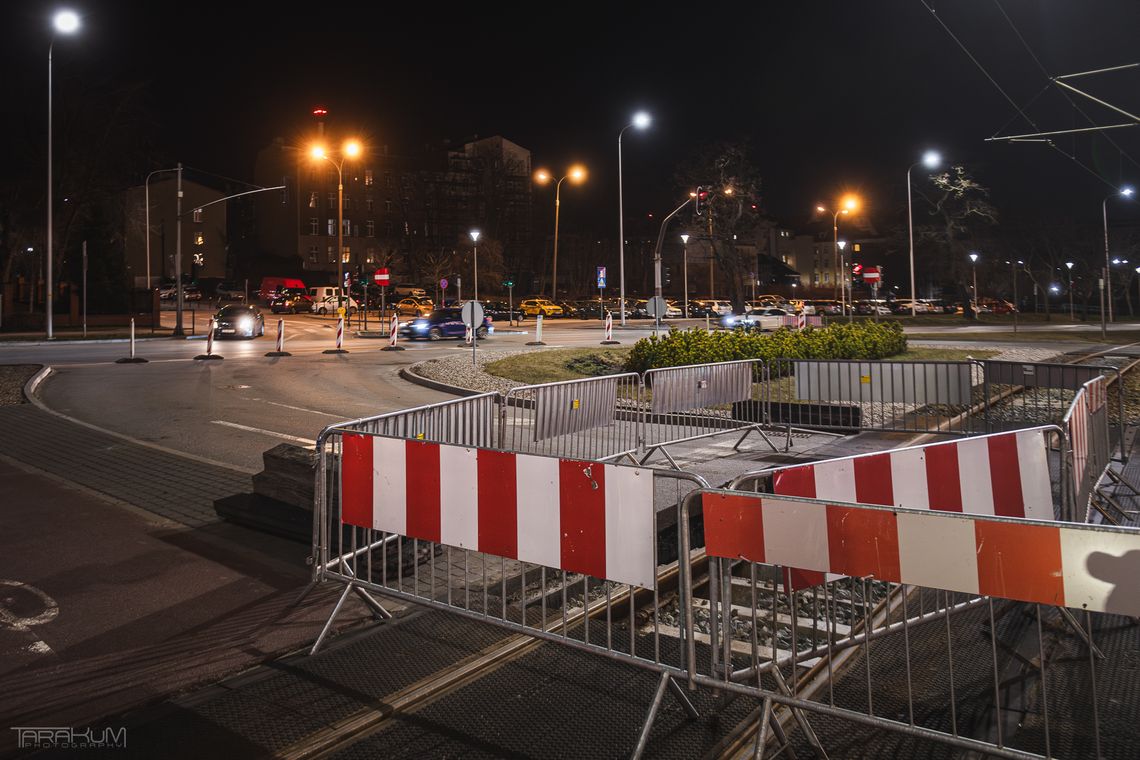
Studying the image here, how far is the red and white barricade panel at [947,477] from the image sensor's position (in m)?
4.86

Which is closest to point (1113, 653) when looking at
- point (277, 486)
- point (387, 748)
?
point (387, 748)

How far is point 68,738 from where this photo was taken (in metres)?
3.82

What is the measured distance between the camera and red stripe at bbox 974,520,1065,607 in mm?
3205

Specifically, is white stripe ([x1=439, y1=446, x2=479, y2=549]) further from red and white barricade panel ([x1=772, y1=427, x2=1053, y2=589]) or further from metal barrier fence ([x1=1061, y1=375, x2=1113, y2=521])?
metal barrier fence ([x1=1061, y1=375, x2=1113, y2=521])

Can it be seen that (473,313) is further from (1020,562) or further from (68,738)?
(1020,562)

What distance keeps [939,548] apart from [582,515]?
1653mm

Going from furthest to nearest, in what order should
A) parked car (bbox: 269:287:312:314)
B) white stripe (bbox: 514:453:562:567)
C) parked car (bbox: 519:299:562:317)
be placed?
parked car (bbox: 519:299:562:317) < parked car (bbox: 269:287:312:314) < white stripe (bbox: 514:453:562:567)

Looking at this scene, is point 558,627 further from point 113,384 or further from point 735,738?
point 113,384

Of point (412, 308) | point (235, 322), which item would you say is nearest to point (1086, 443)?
point (235, 322)

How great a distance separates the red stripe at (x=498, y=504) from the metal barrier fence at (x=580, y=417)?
3.87 meters

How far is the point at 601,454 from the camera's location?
399 inches

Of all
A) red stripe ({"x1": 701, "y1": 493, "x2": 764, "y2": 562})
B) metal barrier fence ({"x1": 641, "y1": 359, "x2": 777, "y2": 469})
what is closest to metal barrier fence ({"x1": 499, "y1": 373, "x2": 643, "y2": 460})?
metal barrier fence ({"x1": 641, "y1": 359, "x2": 777, "y2": 469})

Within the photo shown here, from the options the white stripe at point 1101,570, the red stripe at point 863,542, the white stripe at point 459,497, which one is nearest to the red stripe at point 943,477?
the red stripe at point 863,542

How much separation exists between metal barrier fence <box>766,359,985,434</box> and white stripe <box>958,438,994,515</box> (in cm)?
647
